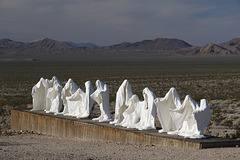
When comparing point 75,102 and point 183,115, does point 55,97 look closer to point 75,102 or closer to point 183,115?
point 75,102

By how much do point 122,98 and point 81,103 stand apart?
2.72 m

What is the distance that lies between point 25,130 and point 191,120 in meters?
8.71

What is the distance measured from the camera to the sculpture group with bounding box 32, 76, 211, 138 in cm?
1277

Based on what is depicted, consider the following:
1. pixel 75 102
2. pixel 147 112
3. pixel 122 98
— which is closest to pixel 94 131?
pixel 122 98

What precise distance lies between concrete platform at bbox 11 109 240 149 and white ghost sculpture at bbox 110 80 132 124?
0.48 m

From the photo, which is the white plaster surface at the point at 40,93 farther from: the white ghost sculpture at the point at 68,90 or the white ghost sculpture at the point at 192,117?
the white ghost sculpture at the point at 192,117

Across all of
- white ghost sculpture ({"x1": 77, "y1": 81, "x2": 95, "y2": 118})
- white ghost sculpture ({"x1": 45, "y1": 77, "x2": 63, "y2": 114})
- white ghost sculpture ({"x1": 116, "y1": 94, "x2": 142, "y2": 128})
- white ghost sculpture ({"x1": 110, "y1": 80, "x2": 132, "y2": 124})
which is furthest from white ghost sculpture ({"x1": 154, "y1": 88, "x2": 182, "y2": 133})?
white ghost sculpture ({"x1": 45, "y1": 77, "x2": 63, "y2": 114})

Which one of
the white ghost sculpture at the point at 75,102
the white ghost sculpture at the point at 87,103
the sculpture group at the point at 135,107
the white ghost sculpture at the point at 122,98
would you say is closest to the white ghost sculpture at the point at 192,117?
the sculpture group at the point at 135,107

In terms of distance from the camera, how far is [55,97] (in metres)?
18.9

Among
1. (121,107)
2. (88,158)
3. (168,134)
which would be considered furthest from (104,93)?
(88,158)

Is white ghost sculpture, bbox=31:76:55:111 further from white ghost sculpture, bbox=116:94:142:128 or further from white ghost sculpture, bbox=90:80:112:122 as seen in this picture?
white ghost sculpture, bbox=116:94:142:128

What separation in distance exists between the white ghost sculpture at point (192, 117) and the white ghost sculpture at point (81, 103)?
4.34m

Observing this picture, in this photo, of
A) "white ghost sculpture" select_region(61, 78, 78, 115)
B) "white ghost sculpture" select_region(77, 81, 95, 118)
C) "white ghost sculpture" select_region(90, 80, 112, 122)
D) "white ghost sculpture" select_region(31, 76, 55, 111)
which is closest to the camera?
"white ghost sculpture" select_region(90, 80, 112, 122)

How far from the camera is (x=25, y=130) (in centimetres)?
1911
